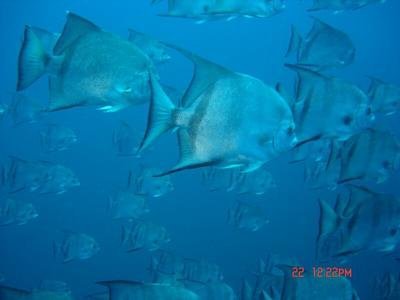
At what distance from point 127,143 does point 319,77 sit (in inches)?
231

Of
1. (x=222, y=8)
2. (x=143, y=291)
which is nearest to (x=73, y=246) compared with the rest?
(x=143, y=291)

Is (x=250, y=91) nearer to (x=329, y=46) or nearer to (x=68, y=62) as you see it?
(x=68, y=62)

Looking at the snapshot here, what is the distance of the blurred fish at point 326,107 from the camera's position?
323 cm

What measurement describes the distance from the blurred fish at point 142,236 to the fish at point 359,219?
4.33m

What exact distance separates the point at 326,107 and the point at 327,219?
997 millimetres

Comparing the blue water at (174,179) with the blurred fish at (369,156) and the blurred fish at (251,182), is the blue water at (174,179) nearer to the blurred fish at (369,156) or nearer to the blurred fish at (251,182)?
the blurred fish at (251,182)

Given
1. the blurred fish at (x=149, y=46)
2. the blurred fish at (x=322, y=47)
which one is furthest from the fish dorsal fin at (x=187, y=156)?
the blurred fish at (x=149, y=46)

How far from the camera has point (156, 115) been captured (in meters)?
2.39

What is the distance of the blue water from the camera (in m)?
19.1

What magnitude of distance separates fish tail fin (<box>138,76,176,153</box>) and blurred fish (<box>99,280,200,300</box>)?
112 cm

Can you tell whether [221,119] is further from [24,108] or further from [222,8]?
[24,108]

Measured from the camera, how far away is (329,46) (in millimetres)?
5203

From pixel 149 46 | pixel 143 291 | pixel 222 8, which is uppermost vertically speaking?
pixel 222 8

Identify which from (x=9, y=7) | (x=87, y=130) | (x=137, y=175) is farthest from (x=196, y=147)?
(x=9, y=7)
